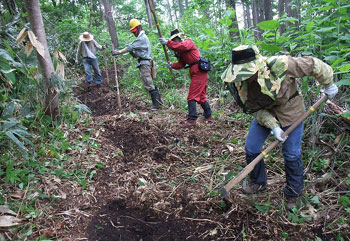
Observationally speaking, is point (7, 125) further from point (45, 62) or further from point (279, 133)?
point (279, 133)

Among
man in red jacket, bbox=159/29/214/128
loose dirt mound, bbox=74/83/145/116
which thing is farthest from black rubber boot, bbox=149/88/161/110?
man in red jacket, bbox=159/29/214/128

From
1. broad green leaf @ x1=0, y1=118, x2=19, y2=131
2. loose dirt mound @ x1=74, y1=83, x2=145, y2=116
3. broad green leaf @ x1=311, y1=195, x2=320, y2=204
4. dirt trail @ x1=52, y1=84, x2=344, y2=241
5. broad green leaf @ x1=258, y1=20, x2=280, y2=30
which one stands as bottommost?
broad green leaf @ x1=311, y1=195, x2=320, y2=204

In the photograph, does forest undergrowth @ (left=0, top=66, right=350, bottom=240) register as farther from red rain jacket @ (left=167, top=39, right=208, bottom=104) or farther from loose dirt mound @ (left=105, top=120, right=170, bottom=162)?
red rain jacket @ (left=167, top=39, right=208, bottom=104)

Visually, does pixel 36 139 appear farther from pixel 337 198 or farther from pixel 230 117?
pixel 337 198

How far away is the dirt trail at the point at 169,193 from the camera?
96.4 inches

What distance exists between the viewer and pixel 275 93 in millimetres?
2291

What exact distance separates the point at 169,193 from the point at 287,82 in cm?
185

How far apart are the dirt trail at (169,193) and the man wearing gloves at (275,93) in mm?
487

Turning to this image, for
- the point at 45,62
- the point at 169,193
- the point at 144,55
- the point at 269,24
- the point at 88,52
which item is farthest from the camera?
the point at 88,52

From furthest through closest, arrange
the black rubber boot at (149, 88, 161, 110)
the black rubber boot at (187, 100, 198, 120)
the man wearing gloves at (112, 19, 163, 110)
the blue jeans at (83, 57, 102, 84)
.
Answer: the blue jeans at (83, 57, 102, 84) < the black rubber boot at (149, 88, 161, 110) < the man wearing gloves at (112, 19, 163, 110) < the black rubber boot at (187, 100, 198, 120)

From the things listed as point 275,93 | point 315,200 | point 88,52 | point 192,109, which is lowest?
point 315,200

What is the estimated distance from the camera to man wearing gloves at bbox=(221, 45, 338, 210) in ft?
7.43

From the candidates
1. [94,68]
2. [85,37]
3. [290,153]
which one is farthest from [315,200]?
[85,37]

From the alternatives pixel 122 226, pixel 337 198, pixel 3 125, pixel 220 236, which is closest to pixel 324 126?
pixel 337 198
